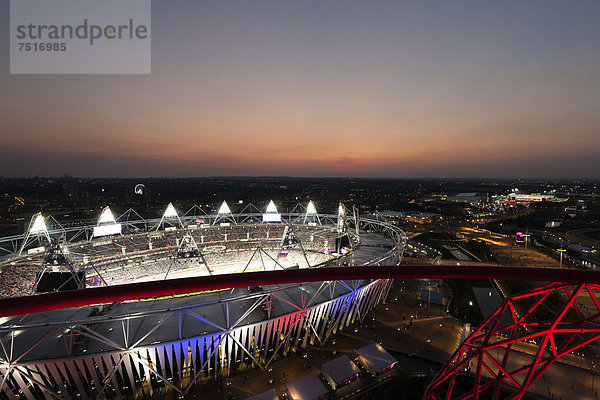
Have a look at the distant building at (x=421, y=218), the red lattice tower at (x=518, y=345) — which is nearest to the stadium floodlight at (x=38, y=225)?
the red lattice tower at (x=518, y=345)

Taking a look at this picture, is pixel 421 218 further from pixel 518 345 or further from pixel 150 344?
pixel 150 344

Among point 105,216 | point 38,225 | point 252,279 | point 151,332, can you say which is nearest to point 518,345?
point 252,279

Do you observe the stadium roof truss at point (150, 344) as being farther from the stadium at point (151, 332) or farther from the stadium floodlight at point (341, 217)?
the stadium floodlight at point (341, 217)

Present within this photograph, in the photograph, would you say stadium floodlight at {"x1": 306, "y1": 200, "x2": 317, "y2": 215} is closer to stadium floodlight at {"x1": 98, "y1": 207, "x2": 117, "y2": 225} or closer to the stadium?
the stadium

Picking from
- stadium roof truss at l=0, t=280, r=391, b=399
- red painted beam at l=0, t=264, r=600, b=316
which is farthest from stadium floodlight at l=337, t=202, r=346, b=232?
red painted beam at l=0, t=264, r=600, b=316

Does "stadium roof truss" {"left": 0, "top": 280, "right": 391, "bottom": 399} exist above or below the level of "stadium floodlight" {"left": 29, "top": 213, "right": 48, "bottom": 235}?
below

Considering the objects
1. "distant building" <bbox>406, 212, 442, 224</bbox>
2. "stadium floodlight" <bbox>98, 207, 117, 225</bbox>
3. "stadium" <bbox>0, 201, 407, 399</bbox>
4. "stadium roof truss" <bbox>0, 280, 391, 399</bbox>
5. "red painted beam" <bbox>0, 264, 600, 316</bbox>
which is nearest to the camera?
"red painted beam" <bbox>0, 264, 600, 316</bbox>

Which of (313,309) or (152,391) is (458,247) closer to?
(313,309)
